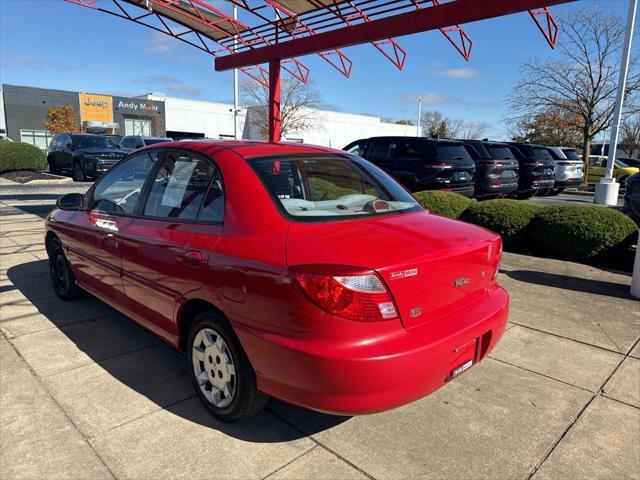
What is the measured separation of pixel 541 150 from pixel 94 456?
16023 millimetres

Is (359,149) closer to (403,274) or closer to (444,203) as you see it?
(444,203)

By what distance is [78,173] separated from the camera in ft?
58.7

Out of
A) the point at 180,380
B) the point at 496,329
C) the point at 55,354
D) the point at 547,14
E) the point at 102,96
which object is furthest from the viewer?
the point at 102,96

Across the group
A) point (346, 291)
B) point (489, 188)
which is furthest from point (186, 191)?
point (489, 188)

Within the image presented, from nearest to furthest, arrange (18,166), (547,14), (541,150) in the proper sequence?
(547,14) → (541,150) → (18,166)

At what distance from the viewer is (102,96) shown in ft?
165

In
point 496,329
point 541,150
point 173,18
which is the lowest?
point 496,329

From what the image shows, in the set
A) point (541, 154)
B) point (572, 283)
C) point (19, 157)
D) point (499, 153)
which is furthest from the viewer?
point (19, 157)

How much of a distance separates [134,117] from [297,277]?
5611cm

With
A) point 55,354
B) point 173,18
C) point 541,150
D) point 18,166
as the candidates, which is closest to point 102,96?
point 18,166

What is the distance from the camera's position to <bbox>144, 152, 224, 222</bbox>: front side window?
2854 mm

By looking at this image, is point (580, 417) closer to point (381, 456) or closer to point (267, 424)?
point (381, 456)

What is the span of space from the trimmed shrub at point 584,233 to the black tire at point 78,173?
54.1 ft

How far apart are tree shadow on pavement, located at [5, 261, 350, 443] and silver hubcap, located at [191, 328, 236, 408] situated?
16 centimetres
